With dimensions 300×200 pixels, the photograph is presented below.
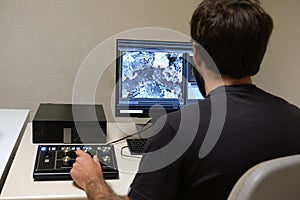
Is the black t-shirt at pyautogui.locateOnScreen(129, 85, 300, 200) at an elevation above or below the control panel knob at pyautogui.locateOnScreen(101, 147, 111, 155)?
above

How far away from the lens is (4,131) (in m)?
1.82

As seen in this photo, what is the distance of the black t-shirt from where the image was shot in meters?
1.04

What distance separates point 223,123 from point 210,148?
0.26 feet

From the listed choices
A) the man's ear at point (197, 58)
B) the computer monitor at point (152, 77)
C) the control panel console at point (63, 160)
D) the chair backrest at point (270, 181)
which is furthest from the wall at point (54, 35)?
the chair backrest at point (270, 181)

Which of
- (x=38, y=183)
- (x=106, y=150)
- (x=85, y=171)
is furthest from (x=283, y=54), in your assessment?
(x=38, y=183)

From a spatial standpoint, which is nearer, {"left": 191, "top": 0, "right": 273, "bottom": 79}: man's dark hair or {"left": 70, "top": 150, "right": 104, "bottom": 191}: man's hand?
{"left": 191, "top": 0, "right": 273, "bottom": 79}: man's dark hair

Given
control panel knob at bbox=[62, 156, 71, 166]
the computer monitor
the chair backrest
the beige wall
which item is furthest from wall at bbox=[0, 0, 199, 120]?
the chair backrest

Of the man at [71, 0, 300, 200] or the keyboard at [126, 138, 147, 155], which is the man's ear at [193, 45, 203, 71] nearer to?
the man at [71, 0, 300, 200]

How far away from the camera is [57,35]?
8.14ft

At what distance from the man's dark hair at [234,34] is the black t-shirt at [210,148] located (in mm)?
107

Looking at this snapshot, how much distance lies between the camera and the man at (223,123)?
1.04 m

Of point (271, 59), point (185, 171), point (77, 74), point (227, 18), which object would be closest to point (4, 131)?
point (77, 74)

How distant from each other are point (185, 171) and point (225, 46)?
1.22ft

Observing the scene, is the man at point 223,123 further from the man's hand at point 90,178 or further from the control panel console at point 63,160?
the control panel console at point 63,160
